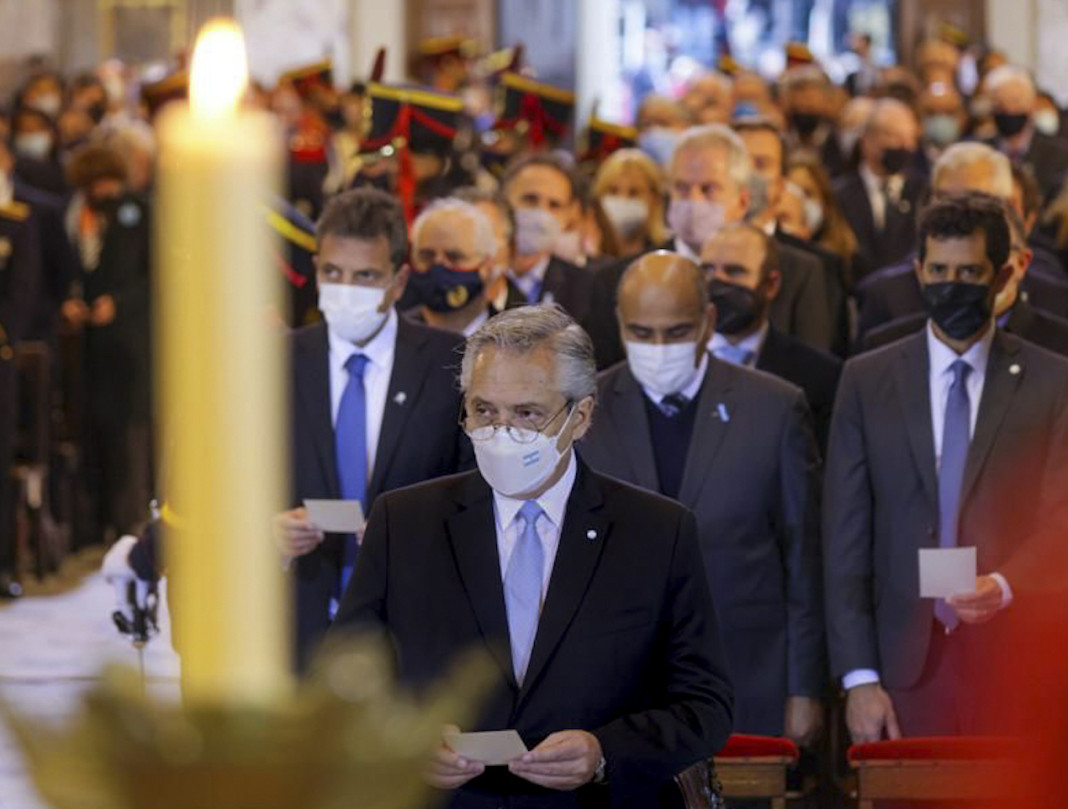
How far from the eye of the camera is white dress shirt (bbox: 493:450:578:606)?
410cm

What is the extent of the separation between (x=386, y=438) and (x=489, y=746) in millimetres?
2265

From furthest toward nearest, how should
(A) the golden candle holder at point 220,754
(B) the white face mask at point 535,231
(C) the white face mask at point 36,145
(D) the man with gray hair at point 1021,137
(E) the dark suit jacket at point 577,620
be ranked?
(C) the white face mask at point 36,145, (D) the man with gray hair at point 1021,137, (B) the white face mask at point 535,231, (E) the dark suit jacket at point 577,620, (A) the golden candle holder at point 220,754

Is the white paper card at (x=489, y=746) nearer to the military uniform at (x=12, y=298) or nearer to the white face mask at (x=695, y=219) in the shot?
the white face mask at (x=695, y=219)

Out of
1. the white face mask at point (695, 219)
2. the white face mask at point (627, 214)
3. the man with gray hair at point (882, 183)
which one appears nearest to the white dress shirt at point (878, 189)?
the man with gray hair at point (882, 183)

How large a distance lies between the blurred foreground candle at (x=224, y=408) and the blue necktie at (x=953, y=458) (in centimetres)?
531

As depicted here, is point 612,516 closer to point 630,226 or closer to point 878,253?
point 630,226

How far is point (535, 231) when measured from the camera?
947 centimetres

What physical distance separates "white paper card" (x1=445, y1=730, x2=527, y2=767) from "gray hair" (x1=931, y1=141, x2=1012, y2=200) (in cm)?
538

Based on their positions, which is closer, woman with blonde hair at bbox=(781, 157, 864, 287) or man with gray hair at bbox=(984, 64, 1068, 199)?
woman with blonde hair at bbox=(781, 157, 864, 287)

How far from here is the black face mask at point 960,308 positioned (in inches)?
243

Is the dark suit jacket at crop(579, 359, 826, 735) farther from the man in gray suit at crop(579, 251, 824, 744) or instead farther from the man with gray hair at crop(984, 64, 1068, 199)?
the man with gray hair at crop(984, 64, 1068, 199)

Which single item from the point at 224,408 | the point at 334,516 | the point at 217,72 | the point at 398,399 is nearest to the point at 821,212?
the point at 398,399

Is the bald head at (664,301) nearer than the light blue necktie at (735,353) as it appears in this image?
Yes

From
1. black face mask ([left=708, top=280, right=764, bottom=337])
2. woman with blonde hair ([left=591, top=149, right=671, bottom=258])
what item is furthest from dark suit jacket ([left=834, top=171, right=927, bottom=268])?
black face mask ([left=708, top=280, right=764, bottom=337])
